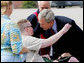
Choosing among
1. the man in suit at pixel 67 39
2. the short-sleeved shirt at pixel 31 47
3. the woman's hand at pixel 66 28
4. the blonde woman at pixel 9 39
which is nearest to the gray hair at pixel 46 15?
the man in suit at pixel 67 39

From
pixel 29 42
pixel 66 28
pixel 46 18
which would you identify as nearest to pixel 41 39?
pixel 29 42

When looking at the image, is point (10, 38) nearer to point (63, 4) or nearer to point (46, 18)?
point (46, 18)

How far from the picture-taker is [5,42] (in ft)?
10.0

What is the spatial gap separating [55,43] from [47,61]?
417mm

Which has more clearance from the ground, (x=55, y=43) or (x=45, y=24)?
(x=45, y=24)

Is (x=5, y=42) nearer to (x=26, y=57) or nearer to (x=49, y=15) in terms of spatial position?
(x=26, y=57)

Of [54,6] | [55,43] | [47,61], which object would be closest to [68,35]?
[55,43]

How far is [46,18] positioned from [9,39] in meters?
0.81

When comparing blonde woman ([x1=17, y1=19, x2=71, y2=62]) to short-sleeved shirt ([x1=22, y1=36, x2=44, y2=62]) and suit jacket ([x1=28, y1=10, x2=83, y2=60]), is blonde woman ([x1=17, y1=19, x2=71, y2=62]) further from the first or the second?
suit jacket ([x1=28, y1=10, x2=83, y2=60])

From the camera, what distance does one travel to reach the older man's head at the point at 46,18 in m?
3.69

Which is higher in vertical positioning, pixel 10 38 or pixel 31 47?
pixel 10 38

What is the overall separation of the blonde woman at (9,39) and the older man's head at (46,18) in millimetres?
635

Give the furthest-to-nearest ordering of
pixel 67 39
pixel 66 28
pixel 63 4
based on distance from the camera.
Answer: 1. pixel 63 4
2. pixel 67 39
3. pixel 66 28

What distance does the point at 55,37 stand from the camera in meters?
3.67
